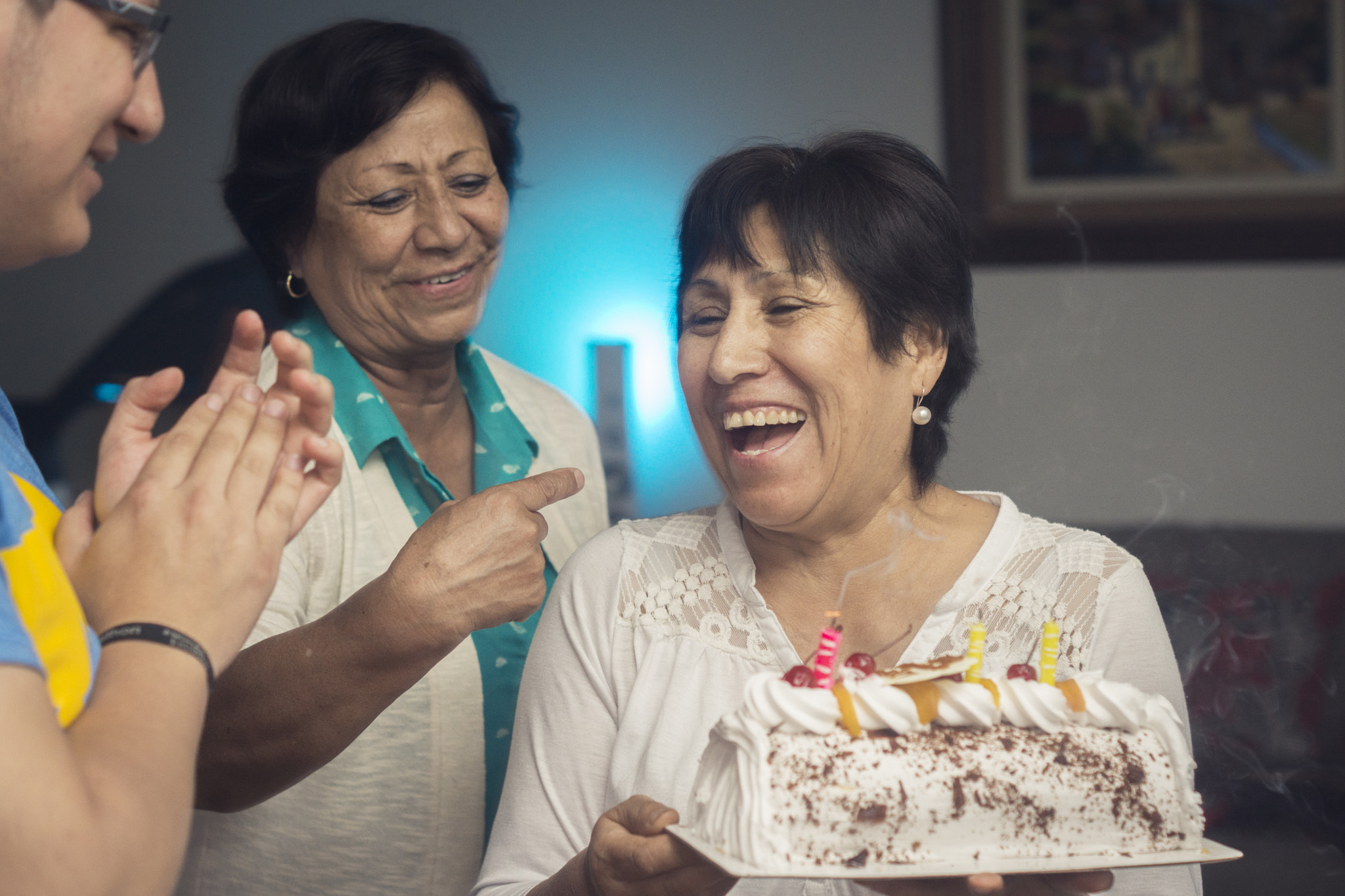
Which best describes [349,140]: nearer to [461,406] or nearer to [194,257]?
[461,406]

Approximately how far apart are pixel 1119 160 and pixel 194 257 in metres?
3.17

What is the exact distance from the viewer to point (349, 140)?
201 centimetres

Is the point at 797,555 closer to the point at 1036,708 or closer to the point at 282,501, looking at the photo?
the point at 1036,708

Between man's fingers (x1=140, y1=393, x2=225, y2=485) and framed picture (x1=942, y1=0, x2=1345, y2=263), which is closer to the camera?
man's fingers (x1=140, y1=393, x2=225, y2=485)

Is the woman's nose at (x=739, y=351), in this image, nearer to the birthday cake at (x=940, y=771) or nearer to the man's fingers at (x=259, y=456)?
the birthday cake at (x=940, y=771)

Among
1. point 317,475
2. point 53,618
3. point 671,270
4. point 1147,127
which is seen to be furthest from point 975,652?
point 1147,127

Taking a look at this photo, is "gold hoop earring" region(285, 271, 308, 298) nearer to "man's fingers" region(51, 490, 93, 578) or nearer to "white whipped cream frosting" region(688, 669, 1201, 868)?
"man's fingers" region(51, 490, 93, 578)

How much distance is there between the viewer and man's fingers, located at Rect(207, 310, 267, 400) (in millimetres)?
1129

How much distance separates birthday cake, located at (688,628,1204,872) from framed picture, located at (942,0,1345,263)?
2.29 meters

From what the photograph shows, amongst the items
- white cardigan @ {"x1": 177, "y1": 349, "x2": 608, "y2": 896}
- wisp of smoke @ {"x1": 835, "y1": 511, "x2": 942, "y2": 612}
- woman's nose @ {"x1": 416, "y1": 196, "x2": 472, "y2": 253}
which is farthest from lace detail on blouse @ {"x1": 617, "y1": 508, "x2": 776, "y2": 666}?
→ woman's nose @ {"x1": 416, "y1": 196, "x2": 472, "y2": 253}

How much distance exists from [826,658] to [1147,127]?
2.78m

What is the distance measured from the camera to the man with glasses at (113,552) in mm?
821

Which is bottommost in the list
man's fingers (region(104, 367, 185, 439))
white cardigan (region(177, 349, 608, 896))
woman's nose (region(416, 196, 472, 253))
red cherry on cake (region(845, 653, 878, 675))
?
white cardigan (region(177, 349, 608, 896))

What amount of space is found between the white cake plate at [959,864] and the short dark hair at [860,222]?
0.74m
